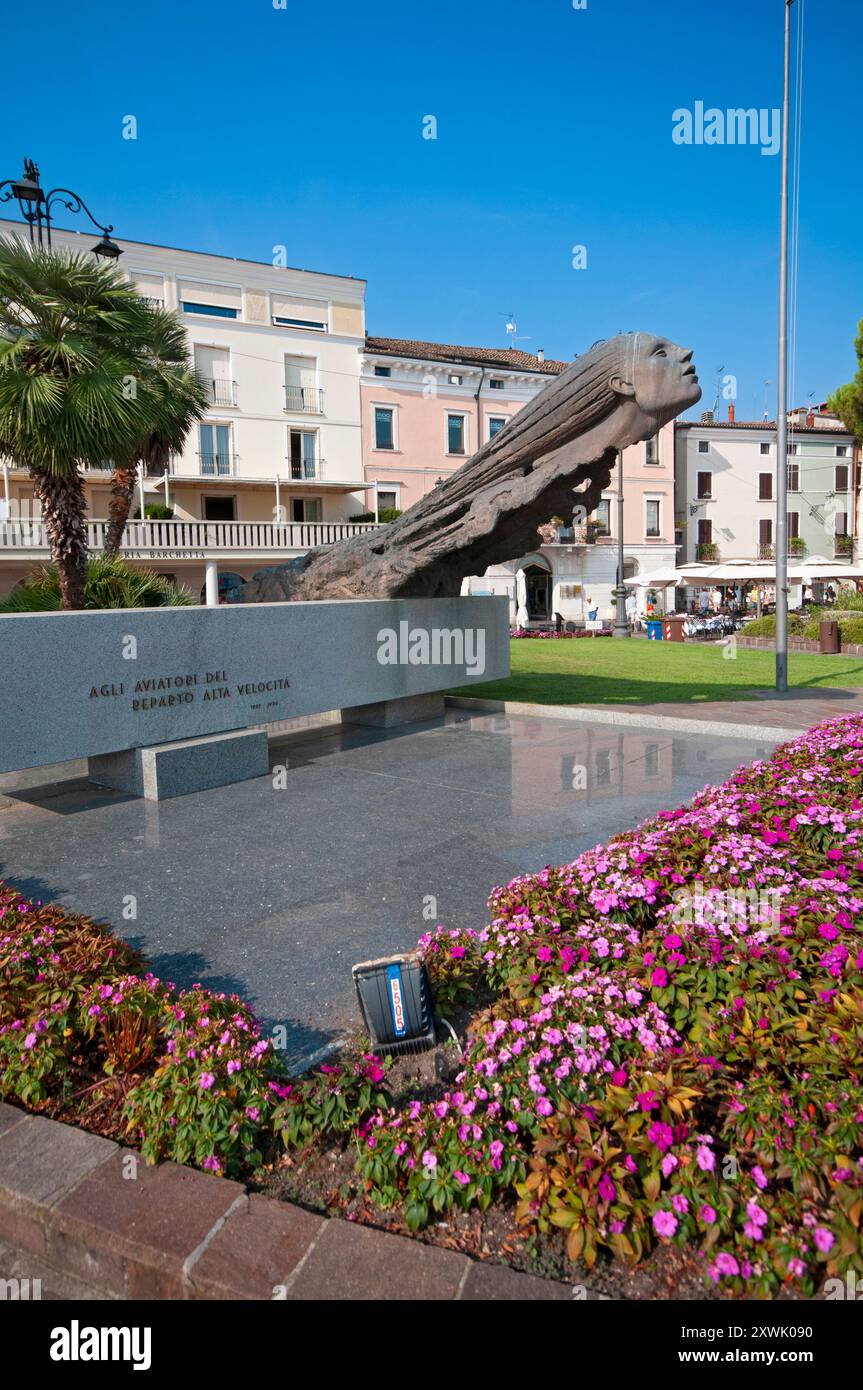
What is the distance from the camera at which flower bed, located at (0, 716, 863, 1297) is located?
7.77 feet

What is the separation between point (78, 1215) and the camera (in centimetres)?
255

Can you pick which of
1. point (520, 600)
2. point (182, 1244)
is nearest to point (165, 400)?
point (182, 1244)

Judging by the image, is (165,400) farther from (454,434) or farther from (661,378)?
(454,434)

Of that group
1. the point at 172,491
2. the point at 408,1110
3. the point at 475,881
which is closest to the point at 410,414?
the point at 172,491

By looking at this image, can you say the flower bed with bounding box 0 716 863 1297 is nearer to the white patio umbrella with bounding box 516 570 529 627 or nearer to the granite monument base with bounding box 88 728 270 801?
the granite monument base with bounding box 88 728 270 801

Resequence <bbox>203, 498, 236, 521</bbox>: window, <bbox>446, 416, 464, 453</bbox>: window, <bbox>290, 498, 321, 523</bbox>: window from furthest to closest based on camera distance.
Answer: <bbox>446, 416, 464, 453</bbox>: window, <bbox>290, 498, 321, 523</bbox>: window, <bbox>203, 498, 236, 521</bbox>: window

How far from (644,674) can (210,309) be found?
27186 millimetres

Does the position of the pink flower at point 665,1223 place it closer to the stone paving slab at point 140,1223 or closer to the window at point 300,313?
the stone paving slab at point 140,1223

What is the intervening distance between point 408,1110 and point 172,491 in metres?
35.1

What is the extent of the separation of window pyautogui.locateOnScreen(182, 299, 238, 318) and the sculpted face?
30.5 metres

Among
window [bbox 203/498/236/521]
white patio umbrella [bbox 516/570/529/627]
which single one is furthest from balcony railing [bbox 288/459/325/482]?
white patio umbrella [bbox 516/570/529/627]

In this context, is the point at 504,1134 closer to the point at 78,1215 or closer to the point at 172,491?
the point at 78,1215

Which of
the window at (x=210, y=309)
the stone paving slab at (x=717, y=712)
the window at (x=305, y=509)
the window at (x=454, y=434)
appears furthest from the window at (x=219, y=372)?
the stone paving slab at (x=717, y=712)

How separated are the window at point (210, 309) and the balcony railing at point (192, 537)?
11.0 m
